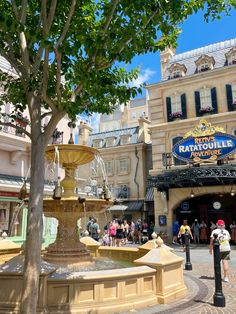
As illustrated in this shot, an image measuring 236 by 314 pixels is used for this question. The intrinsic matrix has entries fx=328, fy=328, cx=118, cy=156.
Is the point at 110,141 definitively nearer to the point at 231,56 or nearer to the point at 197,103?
the point at 197,103

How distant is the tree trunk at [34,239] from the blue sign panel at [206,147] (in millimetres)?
19577

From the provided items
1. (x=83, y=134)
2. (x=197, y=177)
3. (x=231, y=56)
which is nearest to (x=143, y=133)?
(x=83, y=134)

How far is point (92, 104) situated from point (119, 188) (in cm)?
3017

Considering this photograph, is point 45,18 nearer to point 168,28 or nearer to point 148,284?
point 168,28

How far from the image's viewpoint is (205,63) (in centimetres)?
2762

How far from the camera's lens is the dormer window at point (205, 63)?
2731 cm

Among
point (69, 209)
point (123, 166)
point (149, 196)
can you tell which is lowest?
point (69, 209)

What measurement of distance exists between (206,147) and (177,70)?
900cm

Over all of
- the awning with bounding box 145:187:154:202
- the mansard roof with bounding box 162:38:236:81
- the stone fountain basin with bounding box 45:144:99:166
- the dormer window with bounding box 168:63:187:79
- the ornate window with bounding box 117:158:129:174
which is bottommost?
the stone fountain basin with bounding box 45:144:99:166

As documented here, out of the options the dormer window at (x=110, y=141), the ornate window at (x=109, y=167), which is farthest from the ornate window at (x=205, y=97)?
the dormer window at (x=110, y=141)

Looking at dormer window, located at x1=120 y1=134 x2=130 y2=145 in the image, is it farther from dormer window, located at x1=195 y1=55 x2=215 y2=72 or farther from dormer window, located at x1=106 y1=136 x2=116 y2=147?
dormer window, located at x1=195 y1=55 x2=215 y2=72

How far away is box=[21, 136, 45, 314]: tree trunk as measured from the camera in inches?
162

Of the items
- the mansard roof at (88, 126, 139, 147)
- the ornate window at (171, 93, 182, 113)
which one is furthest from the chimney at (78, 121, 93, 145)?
the ornate window at (171, 93, 182, 113)

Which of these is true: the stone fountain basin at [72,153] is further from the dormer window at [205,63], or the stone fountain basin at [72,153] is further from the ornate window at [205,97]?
the dormer window at [205,63]
